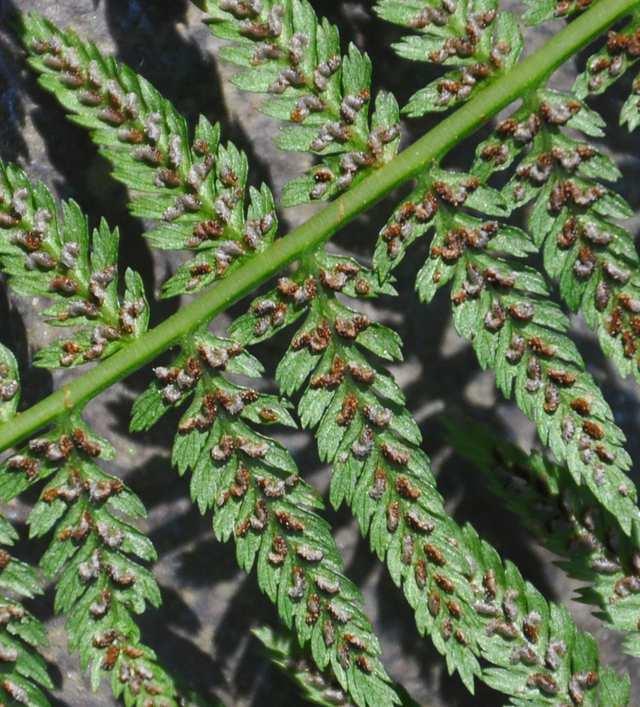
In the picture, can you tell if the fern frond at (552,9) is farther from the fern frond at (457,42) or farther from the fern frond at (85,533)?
the fern frond at (85,533)

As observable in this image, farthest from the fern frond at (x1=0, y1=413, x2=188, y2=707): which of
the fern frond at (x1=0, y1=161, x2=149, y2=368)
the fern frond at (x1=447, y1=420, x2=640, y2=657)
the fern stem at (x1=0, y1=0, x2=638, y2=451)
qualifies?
the fern frond at (x1=447, y1=420, x2=640, y2=657)

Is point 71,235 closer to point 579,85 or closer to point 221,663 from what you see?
point 579,85

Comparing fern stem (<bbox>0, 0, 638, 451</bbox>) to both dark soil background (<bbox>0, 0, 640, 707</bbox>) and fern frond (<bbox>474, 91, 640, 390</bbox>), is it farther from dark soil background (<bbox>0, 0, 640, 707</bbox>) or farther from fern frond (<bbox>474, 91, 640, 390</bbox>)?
dark soil background (<bbox>0, 0, 640, 707</bbox>)

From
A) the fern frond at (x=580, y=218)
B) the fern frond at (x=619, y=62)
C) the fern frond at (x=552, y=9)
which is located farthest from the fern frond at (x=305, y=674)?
the fern frond at (x=552, y=9)

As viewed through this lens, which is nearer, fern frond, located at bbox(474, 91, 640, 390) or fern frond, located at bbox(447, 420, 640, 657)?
fern frond, located at bbox(474, 91, 640, 390)

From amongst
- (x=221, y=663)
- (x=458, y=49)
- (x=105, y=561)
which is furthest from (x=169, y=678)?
(x=458, y=49)

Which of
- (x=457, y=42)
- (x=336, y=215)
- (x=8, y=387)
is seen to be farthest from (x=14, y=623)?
(x=457, y=42)
